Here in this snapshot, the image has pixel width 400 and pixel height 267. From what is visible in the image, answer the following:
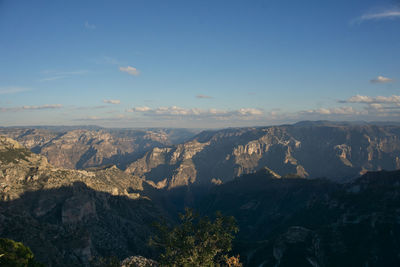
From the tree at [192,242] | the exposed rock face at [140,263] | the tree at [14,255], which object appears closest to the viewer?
the tree at [192,242]

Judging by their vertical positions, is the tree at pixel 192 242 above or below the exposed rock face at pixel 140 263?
above

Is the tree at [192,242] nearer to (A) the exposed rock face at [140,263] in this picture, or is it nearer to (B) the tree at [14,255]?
(A) the exposed rock face at [140,263]

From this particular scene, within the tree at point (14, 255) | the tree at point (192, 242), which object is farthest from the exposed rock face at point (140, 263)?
the tree at point (14, 255)

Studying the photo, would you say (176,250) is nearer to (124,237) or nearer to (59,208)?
(124,237)

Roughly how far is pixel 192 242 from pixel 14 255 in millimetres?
34536

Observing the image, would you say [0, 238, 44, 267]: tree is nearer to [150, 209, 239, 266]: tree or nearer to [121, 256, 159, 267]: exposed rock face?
[121, 256, 159, 267]: exposed rock face

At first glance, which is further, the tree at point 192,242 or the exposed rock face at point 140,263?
the exposed rock face at point 140,263

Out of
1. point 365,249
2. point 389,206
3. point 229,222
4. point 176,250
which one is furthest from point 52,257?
point 389,206

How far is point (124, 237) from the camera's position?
648ft

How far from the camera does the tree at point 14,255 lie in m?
45.5

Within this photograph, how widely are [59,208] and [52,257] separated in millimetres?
106705

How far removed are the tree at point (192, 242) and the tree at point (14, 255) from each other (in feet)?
87.0

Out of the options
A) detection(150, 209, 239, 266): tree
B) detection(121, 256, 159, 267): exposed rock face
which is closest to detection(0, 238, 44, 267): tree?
detection(121, 256, 159, 267): exposed rock face

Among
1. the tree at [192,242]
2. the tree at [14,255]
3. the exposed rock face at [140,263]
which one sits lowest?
the exposed rock face at [140,263]
